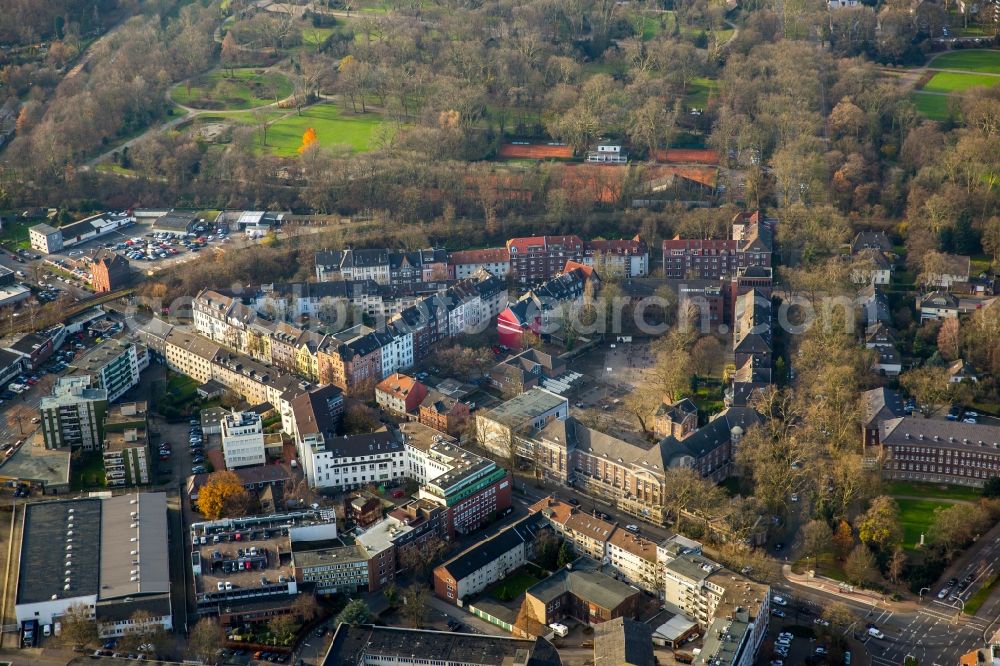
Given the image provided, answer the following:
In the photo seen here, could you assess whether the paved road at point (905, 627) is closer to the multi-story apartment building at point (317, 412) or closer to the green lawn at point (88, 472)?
the multi-story apartment building at point (317, 412)

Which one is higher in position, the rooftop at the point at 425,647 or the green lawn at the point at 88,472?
the green lawn at the point at 88,472

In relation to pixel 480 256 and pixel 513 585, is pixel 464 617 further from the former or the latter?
pixel 480 256

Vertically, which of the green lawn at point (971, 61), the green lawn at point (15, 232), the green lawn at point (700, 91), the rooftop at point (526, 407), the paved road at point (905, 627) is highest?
the green lawn at point (971, 61)

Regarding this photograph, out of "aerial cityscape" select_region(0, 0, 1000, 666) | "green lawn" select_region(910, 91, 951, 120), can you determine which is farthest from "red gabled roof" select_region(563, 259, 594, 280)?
"green lawn" select_region(910, 91, 951, 120)

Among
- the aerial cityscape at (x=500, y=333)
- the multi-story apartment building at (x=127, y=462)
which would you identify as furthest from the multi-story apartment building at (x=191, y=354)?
the multi-story apartment building at (x=127, y=462)

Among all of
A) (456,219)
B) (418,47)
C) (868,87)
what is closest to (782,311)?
(456,219)

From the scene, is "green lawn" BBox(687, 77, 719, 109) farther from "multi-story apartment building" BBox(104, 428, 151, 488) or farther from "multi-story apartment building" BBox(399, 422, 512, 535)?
"multi-story apartment building" BBox(104, 428, 151, 488)
